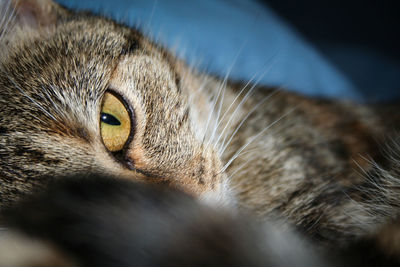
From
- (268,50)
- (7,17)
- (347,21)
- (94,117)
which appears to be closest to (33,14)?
(7,17)

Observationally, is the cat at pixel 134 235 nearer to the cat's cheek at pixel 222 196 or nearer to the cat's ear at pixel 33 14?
the cat's cheek at pixel 222 196

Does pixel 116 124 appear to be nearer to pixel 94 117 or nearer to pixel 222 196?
pixel 94 117

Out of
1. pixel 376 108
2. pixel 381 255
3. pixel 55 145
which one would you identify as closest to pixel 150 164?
pixel 55 145

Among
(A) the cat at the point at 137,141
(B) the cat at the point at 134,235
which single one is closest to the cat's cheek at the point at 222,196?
(A) the cat at the point at 137,141

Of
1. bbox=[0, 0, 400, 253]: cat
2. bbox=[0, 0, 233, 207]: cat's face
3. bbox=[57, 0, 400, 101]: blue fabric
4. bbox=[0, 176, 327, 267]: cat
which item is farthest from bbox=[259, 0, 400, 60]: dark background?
bbox=[0, 176, 327, 267]: cat

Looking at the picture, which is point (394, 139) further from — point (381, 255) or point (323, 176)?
point (381, 255)

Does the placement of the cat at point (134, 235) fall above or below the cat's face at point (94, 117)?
below
